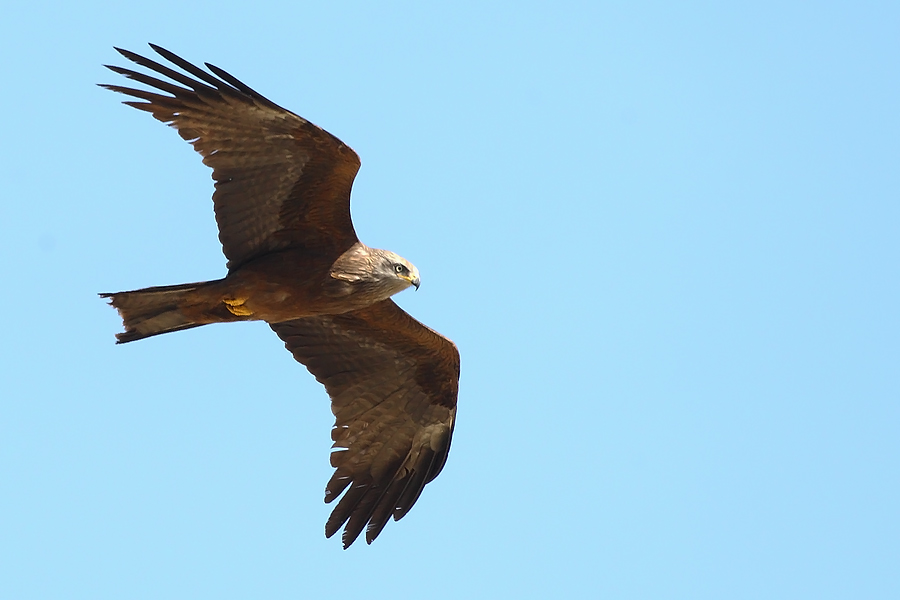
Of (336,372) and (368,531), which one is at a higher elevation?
(336,372)

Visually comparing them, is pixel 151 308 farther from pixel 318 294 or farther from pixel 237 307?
pixel 318 294

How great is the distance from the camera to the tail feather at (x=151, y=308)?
35.7ft

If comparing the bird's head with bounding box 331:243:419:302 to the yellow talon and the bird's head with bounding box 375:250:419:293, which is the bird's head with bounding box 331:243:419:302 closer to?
the bird's head with bounding box 375:250:419:293

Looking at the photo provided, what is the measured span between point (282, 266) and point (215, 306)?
2.24 feet

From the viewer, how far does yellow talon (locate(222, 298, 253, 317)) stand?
1129cm

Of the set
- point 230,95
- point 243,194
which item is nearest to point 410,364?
point 243,194

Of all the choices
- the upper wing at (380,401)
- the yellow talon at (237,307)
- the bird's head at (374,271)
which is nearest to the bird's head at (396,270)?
the bird's head at (374,271)

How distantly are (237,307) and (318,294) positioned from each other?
72 cm

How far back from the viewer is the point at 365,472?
41.7 feet

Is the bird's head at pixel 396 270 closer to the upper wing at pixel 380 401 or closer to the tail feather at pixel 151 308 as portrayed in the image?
the upper wing at pixel 380 401

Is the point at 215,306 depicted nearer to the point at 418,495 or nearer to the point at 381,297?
the point at 381,297

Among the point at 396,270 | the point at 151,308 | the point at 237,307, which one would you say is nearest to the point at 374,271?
the point at 396,270

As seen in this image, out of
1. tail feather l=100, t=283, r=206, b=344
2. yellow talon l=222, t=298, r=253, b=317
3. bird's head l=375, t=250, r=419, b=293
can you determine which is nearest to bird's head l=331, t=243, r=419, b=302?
bird's head l=375, t=250, r=419, b=293

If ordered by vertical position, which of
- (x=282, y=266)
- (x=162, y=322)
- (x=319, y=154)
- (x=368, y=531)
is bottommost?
(x=368, y=531)
